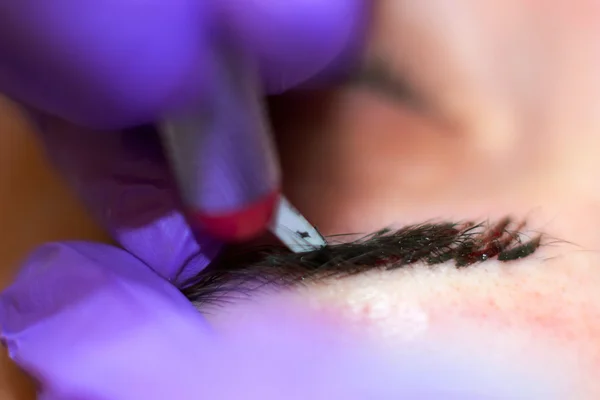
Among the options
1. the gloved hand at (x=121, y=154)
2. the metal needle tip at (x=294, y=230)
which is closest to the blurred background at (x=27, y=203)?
the gloved hand at (x=121, y=154)

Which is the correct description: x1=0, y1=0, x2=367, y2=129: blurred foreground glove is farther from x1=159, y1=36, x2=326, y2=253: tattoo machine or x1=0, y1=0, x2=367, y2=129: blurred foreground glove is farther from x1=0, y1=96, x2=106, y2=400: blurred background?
x1=0, y1=96, x2=106, y2=400: blurred background

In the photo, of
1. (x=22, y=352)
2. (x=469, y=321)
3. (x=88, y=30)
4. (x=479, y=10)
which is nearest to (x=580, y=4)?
(x=479, y=10)

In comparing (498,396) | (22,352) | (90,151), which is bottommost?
(498,396)

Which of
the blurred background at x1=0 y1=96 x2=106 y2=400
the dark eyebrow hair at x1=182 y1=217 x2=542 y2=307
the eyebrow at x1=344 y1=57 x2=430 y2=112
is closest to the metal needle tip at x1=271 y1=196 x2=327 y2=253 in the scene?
the dark eyebrow hair at x1=182 y1=217 x2=542 y2=307

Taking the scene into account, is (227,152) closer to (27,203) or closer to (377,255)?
(377,255)

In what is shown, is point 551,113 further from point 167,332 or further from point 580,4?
point 167,332

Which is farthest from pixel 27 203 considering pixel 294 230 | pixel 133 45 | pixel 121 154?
pixel 133 45

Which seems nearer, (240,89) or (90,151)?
(240,89)
